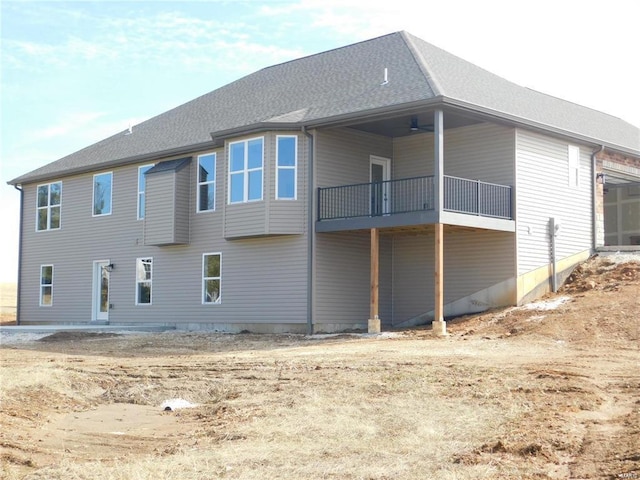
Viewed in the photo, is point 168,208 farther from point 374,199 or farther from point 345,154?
point 374,199

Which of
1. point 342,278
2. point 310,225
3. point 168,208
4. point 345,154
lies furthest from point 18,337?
point 345,154

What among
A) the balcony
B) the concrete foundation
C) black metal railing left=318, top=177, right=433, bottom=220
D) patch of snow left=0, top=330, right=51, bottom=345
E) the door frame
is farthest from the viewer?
the door frame

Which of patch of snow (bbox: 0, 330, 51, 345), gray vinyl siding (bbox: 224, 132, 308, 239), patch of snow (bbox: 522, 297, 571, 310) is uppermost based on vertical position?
gray vinyl siding (bbox: 224, 132, 308, 239)

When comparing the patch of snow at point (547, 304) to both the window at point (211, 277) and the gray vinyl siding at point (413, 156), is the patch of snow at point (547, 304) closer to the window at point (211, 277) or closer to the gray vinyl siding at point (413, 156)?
the gray vinyl siding at point (413, 156)

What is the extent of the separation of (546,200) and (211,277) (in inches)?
357

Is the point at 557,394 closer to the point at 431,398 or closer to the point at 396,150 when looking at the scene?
the point at 431,398

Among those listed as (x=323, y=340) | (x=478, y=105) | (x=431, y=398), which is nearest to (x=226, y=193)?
(x=323, y=340)

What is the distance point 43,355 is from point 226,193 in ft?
22.4

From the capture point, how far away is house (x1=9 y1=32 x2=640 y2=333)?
20.2 metres

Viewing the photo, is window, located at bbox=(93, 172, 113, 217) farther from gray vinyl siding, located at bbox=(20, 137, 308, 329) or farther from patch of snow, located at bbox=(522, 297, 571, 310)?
patch of snow, located at bbox=(522, 297, 571, 310)

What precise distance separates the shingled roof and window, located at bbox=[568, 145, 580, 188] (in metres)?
0.46

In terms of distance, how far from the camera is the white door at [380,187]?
21.7 metres

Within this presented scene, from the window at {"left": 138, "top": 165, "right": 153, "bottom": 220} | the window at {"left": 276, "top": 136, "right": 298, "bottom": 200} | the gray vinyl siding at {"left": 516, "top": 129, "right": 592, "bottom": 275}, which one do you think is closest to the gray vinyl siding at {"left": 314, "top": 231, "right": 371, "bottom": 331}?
the window at {"left": 276, "top": 136, "right": 298, "bottom": 200}

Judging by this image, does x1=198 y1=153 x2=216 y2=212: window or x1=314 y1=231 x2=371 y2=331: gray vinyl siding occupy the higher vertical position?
x1=198 y1=153 x2=216 y2=212: window
